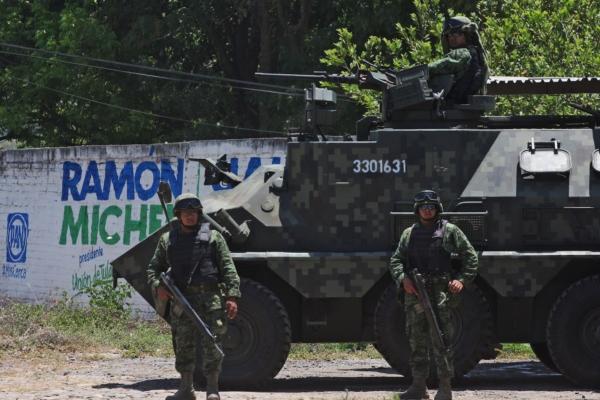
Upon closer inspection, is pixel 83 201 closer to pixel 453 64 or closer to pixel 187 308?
pixel 453 64

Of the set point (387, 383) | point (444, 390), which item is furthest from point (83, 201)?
point (444, 390)

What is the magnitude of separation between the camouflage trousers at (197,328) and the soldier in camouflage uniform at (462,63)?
3390 millimetres

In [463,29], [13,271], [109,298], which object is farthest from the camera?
[13,271]

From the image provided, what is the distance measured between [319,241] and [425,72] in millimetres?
1854

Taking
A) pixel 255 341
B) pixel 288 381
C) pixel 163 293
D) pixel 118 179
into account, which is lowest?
pixel 288 381

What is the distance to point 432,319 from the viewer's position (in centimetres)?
1095

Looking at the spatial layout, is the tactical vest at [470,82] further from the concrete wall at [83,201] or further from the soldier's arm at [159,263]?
the concrete wall at [83,201]

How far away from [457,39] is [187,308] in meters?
4.06

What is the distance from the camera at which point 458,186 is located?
12.5 m

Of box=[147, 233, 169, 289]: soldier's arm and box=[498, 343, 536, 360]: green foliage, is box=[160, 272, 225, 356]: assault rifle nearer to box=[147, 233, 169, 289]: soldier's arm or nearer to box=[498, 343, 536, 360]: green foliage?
box=[147, 233, 169, 289]: soldier's arm

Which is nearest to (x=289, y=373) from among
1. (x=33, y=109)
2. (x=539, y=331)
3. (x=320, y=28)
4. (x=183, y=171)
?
(x=539, y=331)

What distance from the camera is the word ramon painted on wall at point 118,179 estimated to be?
60.9 feet

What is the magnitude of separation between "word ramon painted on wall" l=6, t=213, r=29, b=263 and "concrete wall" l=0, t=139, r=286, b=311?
1 centimetres

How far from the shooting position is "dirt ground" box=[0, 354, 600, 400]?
11828mm
